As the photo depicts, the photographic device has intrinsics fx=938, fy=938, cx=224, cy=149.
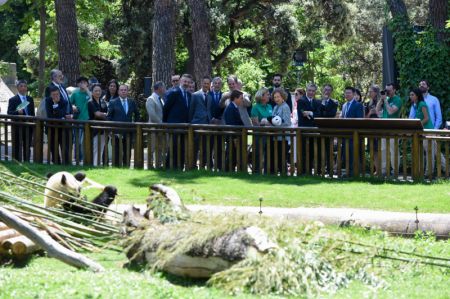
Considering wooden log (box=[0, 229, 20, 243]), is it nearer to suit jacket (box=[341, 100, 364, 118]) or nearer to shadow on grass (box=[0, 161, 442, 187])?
shadow on grass (box=[0, 161, 442, 187])

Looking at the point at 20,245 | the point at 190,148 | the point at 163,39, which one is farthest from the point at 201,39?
the point at 20,245

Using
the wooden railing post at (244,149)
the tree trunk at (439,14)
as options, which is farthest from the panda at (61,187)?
the tree trunk at (439,14)

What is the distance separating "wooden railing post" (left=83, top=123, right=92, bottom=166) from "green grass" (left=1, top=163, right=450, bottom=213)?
0.59 meters

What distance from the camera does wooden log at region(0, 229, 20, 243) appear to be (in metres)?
10.2

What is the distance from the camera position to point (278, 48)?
41062 millimetres

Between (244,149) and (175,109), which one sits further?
(175,109)

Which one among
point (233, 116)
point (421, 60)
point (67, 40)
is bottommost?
point (233, 116)

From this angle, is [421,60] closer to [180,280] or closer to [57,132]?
[57,132]

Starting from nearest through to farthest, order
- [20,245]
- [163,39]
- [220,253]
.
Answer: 1. [220,253]
2. [20,245]
3. [163,39]

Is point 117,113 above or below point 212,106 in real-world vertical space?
below

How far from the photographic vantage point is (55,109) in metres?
19.3

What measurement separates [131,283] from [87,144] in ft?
33.5

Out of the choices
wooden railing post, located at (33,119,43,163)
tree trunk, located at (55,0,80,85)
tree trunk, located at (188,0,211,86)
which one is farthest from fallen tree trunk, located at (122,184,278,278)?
tree trunk, located at (188,0,211,86)

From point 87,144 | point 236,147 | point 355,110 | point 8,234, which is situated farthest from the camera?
point 355,110
